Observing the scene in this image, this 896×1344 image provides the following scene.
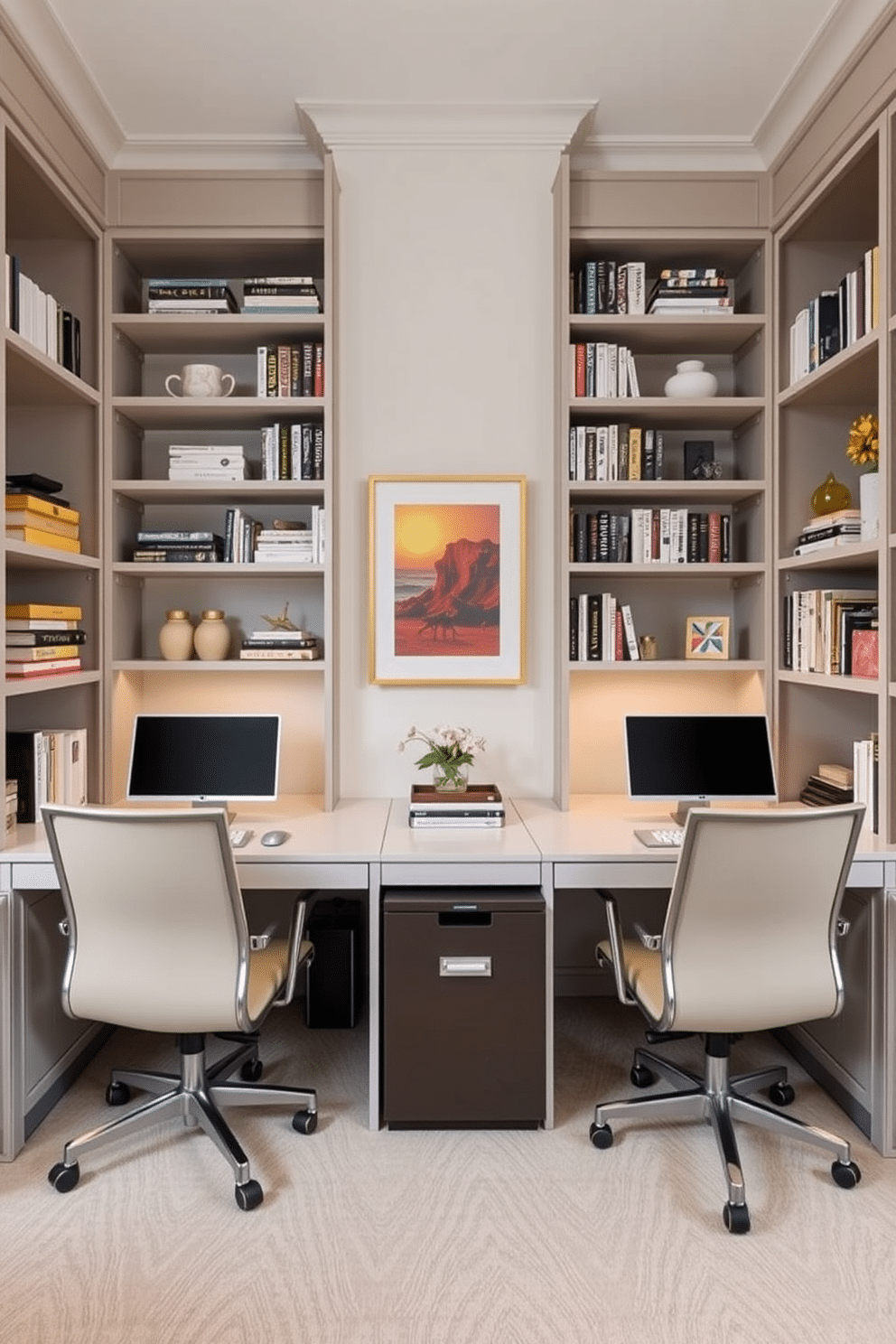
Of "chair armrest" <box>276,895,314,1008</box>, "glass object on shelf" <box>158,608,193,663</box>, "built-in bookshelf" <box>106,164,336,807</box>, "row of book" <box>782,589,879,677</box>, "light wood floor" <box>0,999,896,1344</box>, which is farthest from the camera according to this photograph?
"glass object on shelf" <box>158,608,193,663</box>

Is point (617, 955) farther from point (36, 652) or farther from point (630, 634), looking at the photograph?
point (36, 652)

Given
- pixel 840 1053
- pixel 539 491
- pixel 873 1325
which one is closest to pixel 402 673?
pixel 539 491

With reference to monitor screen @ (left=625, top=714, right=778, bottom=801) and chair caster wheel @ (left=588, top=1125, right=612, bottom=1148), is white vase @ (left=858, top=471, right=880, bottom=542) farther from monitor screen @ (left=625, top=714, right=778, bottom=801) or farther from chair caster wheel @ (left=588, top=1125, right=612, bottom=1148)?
chair caster wheel @ (left=588, top=1125, right=612, bottom=1148)

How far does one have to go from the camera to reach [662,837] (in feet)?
8.58

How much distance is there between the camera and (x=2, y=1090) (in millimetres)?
2324

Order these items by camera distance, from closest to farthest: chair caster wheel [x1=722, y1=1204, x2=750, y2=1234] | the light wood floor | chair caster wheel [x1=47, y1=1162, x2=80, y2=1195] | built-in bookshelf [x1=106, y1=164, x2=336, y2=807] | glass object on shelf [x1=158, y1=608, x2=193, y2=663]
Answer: the light wood floor → chair caster wheel [x1=722, y1=1204, x2=750, y2=1234] → chair caster wheel [x1=47, y1=1162, x2=80, y2=1195] → built-in bookshelf [x1=106, y1=164, x2=336, y2=807] → glass object on shelf [x1=158, y1=608, x2=193, y2=663]

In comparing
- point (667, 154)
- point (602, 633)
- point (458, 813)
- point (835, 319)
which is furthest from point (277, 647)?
point (667, 154)

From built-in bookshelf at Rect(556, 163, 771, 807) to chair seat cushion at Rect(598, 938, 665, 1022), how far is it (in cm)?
64

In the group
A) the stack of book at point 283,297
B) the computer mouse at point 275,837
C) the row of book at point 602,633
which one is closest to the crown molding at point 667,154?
the stack of book at point 283,297

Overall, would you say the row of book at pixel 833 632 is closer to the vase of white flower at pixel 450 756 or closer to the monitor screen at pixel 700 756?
the monitor screen at pixel 700 756

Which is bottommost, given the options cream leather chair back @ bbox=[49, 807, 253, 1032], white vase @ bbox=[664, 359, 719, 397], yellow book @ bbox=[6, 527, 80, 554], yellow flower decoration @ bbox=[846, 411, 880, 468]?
cream leather chair back @ bbox=[49, 807, 253, 1032]

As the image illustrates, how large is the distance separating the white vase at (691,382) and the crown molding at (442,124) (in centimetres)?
86

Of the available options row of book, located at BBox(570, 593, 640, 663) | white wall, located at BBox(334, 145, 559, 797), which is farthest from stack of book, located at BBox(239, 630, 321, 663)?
row of book, located at BBox(570, 593, 640, 663)

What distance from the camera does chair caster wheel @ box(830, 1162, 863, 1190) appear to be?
Answer: 219 cm
